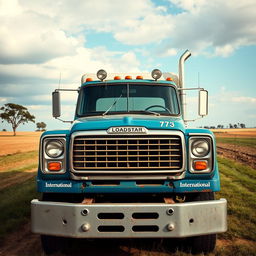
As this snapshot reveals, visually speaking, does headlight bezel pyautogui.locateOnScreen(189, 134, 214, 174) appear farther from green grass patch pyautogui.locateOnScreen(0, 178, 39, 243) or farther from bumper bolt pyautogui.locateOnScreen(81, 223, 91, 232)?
green grass patch pyautogui.locateOnScreen(0, 178, 39, 243)

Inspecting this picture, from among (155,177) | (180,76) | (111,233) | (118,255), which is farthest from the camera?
(180,76)

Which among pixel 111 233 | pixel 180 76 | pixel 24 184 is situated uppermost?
pixel 180 76

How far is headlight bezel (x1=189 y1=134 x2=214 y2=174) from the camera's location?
157 inches

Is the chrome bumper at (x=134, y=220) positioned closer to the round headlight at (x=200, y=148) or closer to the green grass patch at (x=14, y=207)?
the round headlight at (x=200, y=148)

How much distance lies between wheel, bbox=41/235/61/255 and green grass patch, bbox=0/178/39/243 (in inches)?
43.5

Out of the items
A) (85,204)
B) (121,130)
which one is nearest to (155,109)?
(121,130)

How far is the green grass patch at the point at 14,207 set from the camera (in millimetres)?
5620

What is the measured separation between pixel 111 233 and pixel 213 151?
167 centimetres

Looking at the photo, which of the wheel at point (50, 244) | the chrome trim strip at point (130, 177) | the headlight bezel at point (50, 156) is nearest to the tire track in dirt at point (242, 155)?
the chrome trim strip at point (130, 177)

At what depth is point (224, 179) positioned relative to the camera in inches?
393

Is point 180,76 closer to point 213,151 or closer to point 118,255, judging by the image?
point 213,151

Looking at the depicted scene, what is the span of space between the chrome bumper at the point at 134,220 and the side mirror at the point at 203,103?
7.42 feet

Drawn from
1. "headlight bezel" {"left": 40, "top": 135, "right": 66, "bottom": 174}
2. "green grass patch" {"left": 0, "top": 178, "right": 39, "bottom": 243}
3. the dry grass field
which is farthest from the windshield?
the dry grass field

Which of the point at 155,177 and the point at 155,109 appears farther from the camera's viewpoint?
the point at 155,109
